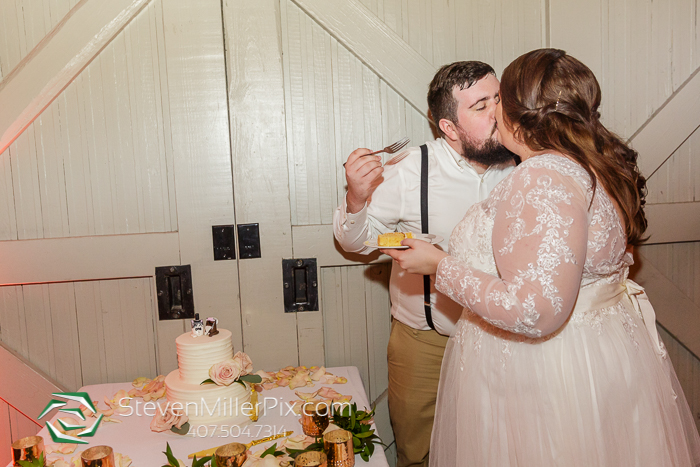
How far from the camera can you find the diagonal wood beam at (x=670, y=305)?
2664 millimetres

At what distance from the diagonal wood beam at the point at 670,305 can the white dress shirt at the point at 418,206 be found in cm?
98

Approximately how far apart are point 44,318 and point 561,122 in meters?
2.20

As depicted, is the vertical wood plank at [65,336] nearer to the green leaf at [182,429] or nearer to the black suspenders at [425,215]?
the green leaf at [182,429]

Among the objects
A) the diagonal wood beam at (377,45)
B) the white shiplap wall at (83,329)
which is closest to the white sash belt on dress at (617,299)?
the diagonal wood beam at (377,45)

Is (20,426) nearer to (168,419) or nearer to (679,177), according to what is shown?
(168,419)

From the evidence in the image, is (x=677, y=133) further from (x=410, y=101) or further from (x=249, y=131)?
(x=249, y=131)

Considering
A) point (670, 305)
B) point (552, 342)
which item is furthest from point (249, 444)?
point (670, 305)

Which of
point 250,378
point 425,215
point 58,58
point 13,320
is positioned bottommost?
point 250,378

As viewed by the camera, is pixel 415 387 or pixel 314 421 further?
pixel 415 387

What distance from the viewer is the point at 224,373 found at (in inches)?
70.1

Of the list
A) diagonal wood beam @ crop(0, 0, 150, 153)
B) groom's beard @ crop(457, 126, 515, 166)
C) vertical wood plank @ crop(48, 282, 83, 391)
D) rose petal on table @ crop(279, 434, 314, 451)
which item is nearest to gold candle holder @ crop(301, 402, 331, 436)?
rose petal on table @ crop(279, 434, 314, 451)

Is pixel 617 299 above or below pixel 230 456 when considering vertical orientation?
above

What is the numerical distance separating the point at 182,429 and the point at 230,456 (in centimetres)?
36

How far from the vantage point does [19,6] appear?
2.27m
